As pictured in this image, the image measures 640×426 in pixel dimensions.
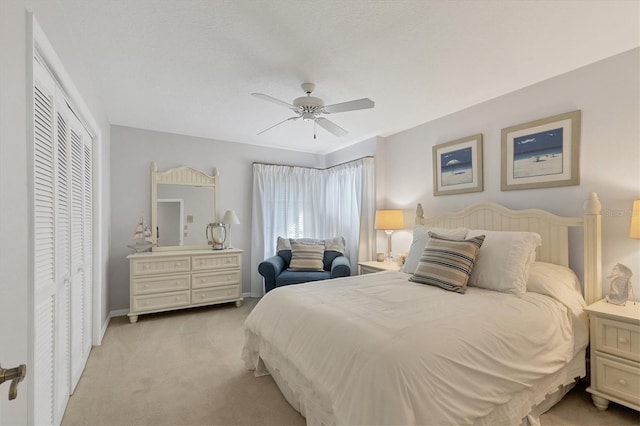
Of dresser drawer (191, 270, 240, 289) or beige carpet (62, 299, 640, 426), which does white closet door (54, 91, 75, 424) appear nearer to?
beige carpet (62, 299, 640, 426)

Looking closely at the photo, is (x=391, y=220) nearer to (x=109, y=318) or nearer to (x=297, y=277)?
(x=297, y=277)

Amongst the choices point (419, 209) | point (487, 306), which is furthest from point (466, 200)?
point (487, 306)

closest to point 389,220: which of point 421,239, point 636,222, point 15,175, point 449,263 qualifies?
point 421,239

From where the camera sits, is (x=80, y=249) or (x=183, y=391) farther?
(x=80, y=249)

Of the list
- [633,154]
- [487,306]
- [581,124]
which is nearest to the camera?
[487,306]

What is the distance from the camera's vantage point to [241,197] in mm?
4723

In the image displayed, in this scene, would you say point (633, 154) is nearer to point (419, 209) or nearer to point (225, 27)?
point (419, 209)

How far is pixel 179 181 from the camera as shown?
167 inches

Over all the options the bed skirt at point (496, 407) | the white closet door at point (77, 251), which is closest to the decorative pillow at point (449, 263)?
the bed skirt at point (496, 407)

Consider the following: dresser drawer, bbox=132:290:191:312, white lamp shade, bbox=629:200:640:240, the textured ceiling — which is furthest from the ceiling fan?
dresser drawer, bbox=132:290:191:312

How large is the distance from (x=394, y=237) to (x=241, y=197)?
2404 mm

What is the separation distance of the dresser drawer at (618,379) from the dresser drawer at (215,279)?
3.73 meters

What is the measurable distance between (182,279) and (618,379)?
4137 millimetres

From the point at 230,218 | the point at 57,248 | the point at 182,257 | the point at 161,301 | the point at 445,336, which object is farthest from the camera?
the point at 230,218
